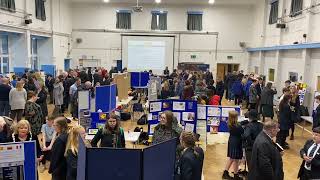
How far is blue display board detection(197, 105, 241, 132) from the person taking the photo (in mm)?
7309

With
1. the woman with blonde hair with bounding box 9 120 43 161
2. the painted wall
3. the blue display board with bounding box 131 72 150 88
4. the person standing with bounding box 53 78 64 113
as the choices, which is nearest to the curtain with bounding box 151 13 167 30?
the painted wall

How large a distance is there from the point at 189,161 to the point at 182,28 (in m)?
17.1

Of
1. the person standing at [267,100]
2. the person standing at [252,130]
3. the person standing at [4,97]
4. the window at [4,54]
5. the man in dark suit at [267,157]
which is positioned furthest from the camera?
the window at [4,54]

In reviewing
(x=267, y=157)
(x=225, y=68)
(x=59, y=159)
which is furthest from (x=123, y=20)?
(x=267, y=157)

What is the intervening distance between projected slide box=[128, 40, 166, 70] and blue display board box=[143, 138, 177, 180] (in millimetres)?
17047

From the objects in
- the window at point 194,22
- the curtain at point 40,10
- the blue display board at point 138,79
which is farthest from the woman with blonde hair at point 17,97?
the window at point 194,22

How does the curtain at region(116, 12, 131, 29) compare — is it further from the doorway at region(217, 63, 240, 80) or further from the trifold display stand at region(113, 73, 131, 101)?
the trifold display stand at region(113, 73, 131, 101)

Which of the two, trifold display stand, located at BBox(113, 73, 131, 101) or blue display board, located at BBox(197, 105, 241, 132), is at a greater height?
trifold display stand, located at BBox(113, 73, 131, 101)

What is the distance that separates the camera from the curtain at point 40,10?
1551cm

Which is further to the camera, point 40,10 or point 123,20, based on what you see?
point 123,20

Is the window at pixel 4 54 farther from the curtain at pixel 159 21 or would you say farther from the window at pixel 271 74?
the window at pixel 271 74

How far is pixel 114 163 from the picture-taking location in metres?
2.25

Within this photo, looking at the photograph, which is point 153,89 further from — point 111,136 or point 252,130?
point 111,136

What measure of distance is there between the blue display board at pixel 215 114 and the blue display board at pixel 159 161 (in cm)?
466
